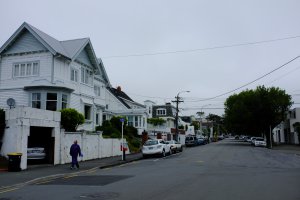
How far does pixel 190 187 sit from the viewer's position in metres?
11.4

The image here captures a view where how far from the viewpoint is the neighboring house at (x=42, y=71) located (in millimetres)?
28625

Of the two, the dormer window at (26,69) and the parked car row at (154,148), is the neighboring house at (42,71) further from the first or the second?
the parked car row at (154,148)

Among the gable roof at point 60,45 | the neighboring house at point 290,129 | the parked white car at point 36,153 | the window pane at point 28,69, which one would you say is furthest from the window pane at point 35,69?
the neighboring house at point 290,129

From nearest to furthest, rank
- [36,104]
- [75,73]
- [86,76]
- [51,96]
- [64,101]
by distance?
[51,96], [36,104], [64,101], [75,73], [86,76]

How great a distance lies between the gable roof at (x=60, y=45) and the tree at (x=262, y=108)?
30241mm

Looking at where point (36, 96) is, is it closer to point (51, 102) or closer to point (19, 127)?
point (51, 102)

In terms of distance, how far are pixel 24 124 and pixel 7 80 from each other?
13.1m

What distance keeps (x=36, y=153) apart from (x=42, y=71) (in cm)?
1057

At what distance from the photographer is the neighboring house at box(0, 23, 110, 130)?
2862 centimetres

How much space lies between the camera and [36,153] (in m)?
20.8

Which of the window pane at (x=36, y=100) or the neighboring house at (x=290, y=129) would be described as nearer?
the window pane at (x=36, y=100)

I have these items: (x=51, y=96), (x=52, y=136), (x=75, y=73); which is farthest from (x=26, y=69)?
(x=52, y=136)

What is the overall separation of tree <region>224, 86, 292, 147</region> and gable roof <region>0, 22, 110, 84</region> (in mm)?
30241

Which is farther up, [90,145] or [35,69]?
[35,69]
